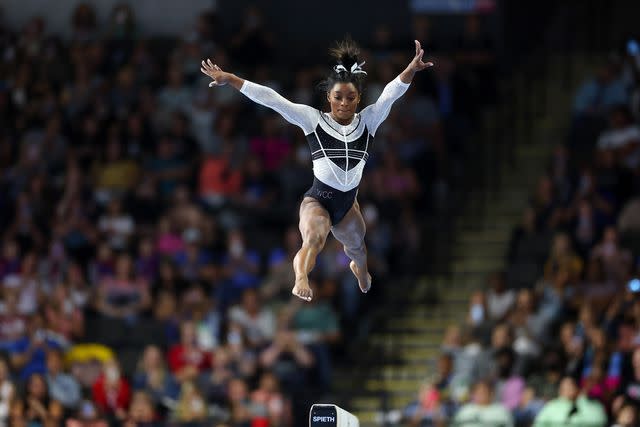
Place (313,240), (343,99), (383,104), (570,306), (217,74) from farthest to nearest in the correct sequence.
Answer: (570,306) < (383,104) < (343,99) < (313,240) < (217,74)

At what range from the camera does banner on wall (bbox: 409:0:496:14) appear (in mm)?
17812

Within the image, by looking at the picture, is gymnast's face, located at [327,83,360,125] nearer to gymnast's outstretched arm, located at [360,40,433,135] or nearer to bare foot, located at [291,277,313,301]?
gymnast's outstretched arm, located at [360,40,433,135]

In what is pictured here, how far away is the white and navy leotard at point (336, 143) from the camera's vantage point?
9.54 metres

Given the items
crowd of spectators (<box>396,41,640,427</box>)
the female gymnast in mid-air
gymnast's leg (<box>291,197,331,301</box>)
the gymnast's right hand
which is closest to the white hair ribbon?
the female gymnast in mid-air

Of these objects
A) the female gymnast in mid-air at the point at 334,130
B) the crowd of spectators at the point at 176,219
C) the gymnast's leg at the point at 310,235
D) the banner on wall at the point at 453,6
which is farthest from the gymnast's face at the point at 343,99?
the banner on wall at the point at 453,6

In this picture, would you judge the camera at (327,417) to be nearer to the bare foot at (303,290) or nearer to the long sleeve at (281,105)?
the bare foot at (303,290)

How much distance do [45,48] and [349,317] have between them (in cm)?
569

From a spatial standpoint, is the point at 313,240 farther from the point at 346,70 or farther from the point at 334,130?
the point at 346,70

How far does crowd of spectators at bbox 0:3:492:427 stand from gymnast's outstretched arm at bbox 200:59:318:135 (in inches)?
183

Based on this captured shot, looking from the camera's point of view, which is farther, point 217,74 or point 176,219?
point 176,219

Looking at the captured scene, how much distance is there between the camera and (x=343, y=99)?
948 centimetres

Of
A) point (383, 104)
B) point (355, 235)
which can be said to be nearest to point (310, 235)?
point (355, 235)

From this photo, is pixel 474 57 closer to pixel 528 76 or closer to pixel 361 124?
pixel 528 76

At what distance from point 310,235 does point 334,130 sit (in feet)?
2.33
